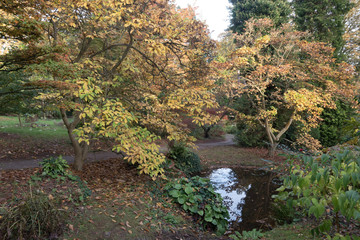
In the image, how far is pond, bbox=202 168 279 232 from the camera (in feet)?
19.4

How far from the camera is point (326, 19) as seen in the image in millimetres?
14914

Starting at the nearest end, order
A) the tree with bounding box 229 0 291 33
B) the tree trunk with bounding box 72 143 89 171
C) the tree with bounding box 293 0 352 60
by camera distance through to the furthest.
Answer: the tree trunk with bounding box 72 143 89 171 → the tree with bounding box 293 0 352 60 → the tree with bounding box 229 0 291 33

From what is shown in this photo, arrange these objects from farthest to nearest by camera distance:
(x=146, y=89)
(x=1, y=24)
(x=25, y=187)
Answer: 1. (x=146, y=89)
2. (x=25, y=187)
3. (x=1, y=24)

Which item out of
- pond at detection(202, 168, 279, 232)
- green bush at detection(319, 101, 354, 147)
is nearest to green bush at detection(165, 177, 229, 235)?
pond at detection(202, 168, 279, 232)

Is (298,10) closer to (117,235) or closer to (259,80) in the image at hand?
(259,80)

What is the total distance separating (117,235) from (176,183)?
2.50 meters

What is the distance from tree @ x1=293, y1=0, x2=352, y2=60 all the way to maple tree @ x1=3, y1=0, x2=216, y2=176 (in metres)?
11.8

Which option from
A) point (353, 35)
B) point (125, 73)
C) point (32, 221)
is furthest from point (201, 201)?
point (353, 35)

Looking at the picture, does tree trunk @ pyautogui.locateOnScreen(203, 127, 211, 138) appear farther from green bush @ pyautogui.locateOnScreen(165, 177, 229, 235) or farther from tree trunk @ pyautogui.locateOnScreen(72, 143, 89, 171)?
tree trunk @ pyautogui.locateOnScreen(72, 143, 89, 171)

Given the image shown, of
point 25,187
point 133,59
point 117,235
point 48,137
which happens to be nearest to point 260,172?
point 133,59

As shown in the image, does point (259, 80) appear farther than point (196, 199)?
Yes

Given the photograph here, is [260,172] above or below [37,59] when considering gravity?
below

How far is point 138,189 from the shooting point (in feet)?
19.8

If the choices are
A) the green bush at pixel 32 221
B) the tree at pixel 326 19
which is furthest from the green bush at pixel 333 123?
the green bush at pixel 32 221
